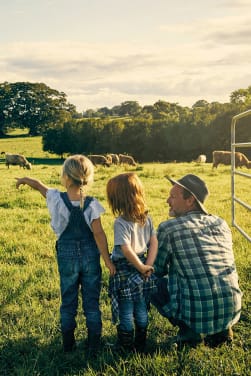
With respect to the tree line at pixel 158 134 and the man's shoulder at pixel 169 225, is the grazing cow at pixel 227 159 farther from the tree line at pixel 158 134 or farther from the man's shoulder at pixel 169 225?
the man's shoulder at pixel 169 225

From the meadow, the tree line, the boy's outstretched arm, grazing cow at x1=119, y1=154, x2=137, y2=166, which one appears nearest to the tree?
the tree line

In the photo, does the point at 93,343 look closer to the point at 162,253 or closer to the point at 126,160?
the point at 162,253

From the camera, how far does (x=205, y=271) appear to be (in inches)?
133

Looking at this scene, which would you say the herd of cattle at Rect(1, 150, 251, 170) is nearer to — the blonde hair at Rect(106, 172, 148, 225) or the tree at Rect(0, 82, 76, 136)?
the blonde hair at Rect(106, 172, 148, 225)

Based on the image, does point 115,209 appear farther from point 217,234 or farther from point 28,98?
point 28,98

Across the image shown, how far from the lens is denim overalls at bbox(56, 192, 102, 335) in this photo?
340 centimetres

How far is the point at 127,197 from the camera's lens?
3318 millimetres

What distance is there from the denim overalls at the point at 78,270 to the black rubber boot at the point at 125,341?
0.69 feet

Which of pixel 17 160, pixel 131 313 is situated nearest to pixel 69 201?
pixel 131 313

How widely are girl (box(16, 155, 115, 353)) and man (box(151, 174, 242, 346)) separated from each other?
533 millimetres

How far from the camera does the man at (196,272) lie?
3.36 meters

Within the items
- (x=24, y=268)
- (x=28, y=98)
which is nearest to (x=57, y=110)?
(x=28, y=98)

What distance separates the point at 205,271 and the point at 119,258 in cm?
67

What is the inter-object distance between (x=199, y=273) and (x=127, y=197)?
814 mm
